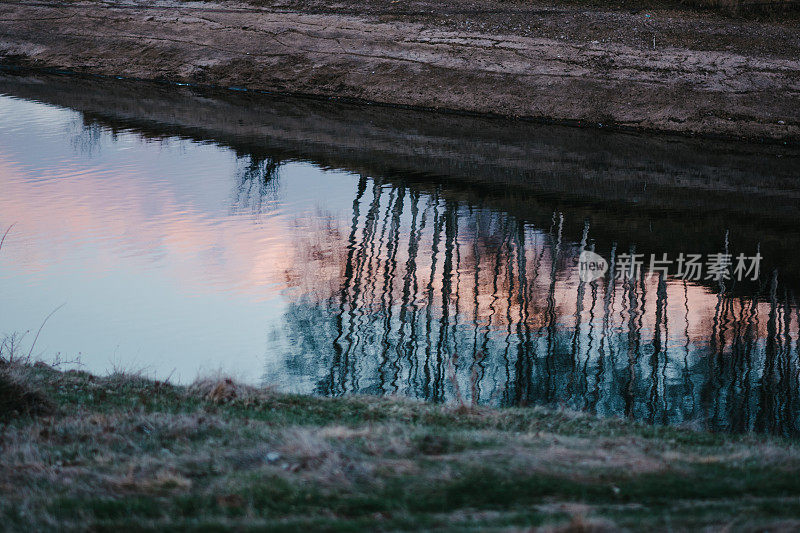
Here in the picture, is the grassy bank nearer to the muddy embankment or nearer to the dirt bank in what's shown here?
the muddy embankment

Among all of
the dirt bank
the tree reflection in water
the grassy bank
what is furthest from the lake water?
the dirt bank

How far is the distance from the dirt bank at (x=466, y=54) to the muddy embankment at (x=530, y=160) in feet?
5.90

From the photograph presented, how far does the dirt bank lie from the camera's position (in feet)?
112

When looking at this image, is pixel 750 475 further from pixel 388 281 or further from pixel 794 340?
pixel 388 281

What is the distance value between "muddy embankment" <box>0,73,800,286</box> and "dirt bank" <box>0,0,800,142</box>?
1.80 m

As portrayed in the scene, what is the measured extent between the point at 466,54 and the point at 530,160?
13.1 m

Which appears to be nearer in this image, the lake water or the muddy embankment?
the lake water

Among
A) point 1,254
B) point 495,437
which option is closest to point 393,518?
point 495,437

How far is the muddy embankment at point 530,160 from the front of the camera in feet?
71.9

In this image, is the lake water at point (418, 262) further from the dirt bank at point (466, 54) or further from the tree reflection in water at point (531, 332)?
the dirt bank at point (466, 54)

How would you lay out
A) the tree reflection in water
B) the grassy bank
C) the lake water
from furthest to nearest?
the lake water, the tree reflection in water, the grassy bank

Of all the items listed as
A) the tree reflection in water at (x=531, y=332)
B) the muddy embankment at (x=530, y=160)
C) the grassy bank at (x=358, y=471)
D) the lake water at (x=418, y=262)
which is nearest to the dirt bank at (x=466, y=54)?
the muddy embankment at (x=530, y=160)

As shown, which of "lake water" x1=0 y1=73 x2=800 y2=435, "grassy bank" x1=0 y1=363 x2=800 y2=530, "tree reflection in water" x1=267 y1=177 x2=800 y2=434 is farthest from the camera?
"lake water" x1=0 y1=73 x2=800 y2=435

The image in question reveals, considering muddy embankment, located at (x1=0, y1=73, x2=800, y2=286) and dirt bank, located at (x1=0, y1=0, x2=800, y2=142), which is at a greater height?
dirt bank, located at (x1=0, y1=0, x2=800, y2=142)
